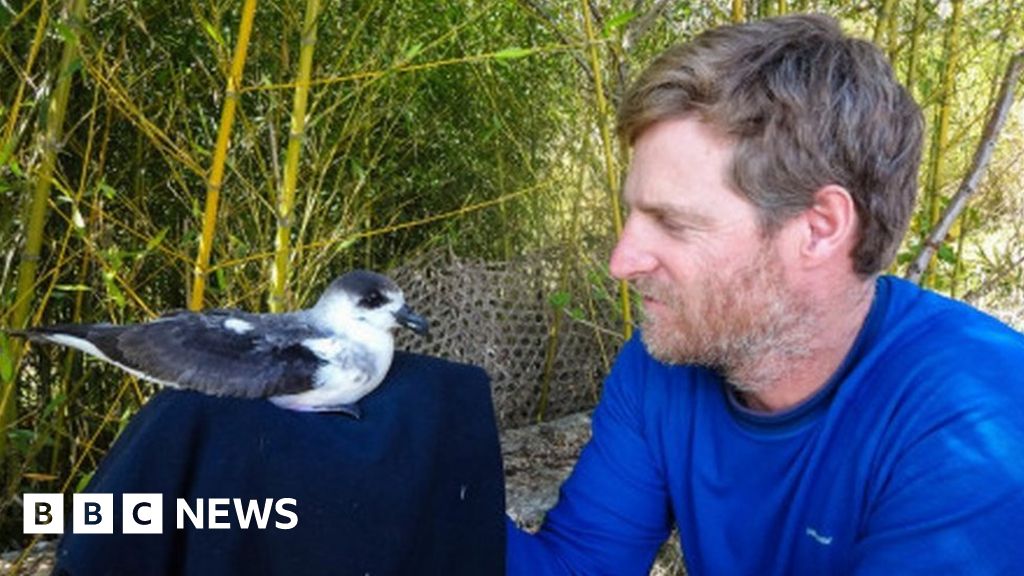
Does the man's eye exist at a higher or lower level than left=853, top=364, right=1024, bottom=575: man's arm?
higher

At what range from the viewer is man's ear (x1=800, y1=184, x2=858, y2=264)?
145 cm

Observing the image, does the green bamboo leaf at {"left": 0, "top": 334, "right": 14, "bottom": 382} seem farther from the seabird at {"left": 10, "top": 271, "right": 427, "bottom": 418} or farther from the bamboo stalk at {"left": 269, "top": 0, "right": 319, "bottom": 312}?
the bamboo stalk at {"left": 269, "top": 0, "right": 319, "bottom": 312}

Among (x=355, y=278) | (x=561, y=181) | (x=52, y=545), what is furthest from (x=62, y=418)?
(x=561, y=181)

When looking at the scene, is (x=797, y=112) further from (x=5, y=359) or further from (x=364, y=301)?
(x=5, y=359)

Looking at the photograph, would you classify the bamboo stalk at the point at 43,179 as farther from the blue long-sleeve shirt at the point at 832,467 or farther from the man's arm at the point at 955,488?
the man's arm at the point at 955,488

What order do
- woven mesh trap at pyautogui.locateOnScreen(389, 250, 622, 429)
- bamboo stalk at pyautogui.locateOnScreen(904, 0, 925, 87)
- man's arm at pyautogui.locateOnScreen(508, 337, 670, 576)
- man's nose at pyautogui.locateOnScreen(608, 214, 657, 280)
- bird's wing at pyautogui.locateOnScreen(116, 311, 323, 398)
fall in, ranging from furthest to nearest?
woven mesh trap at pyautogui.locateOnScreen(389, 250, 622, 429)
bamboo stalk at pyautogui.locateOnScreen(904, 0, 925, 87)
man's arm at pyautogui.locateOnScreen(508, 337, 670, 576)
man's nose at pyautogui.locateOnScreen(608, 214, 657, 280)
bird's wing at pyautogui.locateOnScreen(116, 311, 323, 398)

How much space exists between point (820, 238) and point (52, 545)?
1.69 meters

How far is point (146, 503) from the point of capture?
1.23 meters

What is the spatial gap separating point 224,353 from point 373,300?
216 millimetres

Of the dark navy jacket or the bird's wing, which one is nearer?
the dark navy jacket

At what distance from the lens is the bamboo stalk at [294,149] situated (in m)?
1.78

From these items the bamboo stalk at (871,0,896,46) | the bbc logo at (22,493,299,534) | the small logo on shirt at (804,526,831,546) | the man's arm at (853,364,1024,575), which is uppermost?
the bamboo stalk at (871,0,896,46)

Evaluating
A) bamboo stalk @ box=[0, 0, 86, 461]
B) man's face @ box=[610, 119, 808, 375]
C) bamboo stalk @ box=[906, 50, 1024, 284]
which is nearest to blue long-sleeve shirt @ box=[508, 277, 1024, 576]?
man's face @ box=[610, 119, 808, 375]

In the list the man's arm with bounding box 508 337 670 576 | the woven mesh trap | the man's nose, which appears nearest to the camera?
the man's nose
